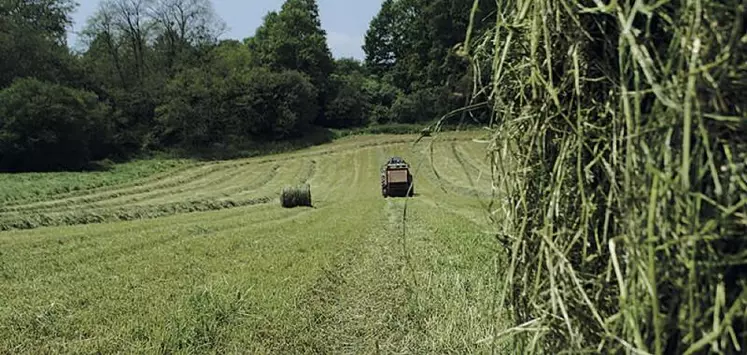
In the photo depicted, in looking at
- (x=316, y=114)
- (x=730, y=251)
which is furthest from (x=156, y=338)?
(x=316, y=114)

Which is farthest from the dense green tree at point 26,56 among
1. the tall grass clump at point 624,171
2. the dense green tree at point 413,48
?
the tall grass clump at point 624,171

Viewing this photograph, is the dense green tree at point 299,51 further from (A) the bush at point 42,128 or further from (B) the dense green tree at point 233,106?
(A) the bush at point 42,128

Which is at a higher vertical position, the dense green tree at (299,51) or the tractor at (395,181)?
the dense green tree at (299,51)

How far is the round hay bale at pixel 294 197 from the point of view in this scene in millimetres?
24203

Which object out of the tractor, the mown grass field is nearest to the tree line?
the tractor

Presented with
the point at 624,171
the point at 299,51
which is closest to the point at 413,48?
the point at 299,51

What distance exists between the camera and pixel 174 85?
59.6m

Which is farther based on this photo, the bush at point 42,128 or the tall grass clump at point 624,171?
the bush at point 42,128

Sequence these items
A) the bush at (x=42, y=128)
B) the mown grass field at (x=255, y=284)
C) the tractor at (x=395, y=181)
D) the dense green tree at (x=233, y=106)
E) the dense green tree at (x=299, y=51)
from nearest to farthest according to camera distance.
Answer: the mown grass field at (x=255, y=284) → the tractor at (x=395, y=181) → the bush at (x=42, y=128) → the dense green tree at (x=233, y=106) → the dense green tree at (x=299, y=51)

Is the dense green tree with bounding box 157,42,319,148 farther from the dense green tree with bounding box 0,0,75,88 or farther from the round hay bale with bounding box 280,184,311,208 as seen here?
the round hay bale with bounding box 280,184,311,208

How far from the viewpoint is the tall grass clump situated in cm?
191

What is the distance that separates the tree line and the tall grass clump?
34.5 meters

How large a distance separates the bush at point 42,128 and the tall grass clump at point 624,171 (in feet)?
154

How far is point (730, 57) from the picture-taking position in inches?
74.7
